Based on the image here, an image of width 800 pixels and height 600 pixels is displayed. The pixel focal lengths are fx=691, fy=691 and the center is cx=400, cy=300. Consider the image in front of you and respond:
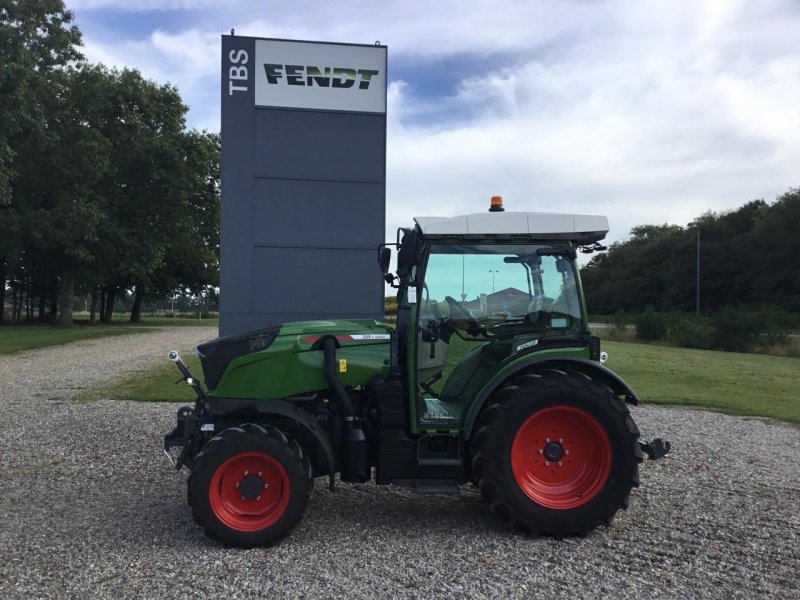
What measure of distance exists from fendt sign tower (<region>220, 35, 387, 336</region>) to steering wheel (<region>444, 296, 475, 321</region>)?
4725 millimetres

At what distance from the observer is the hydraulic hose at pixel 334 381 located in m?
4.95

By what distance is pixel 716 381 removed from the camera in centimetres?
1526

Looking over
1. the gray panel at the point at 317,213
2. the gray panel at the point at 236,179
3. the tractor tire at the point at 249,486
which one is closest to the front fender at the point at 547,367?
the tractor tire at the point at 249,486

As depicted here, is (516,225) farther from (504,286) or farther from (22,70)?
(22,70)

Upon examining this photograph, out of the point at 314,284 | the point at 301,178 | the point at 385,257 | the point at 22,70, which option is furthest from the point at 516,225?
the point at 22,70

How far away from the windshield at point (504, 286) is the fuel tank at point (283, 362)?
0.57 metres

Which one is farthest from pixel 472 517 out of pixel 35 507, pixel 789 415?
pixel 789 415

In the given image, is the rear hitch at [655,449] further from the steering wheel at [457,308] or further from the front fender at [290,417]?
the front fender at [290,417]

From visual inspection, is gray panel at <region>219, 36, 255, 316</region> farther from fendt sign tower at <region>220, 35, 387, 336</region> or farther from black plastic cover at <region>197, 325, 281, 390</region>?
black plastic cover at <region>197, 325, 281, 390</region>

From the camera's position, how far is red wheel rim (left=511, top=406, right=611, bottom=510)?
487 cm

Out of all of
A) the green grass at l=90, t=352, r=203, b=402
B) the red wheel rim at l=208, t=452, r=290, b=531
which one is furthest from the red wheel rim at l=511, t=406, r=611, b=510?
the green grass at l=90, t=352, r=203, b=402

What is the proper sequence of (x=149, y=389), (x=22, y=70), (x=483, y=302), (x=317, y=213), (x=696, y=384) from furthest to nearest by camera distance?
(x=22, y=70) → (x=696, y=384) → (x=149, y=389) → (x=317, y=213) → (x=483, y=302)

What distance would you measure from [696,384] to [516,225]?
1145cm

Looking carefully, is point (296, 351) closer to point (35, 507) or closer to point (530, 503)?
point (530, 503)
